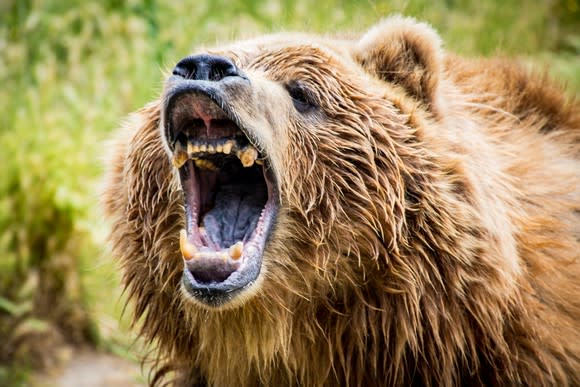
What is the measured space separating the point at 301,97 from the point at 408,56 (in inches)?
22.4

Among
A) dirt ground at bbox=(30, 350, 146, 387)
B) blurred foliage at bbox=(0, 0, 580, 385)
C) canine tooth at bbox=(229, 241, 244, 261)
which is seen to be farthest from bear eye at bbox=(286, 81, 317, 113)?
dirt ground at bbox=(30, 350, 146, 387)

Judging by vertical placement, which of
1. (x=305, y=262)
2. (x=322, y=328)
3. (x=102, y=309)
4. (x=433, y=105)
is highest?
(x=433, y=105)

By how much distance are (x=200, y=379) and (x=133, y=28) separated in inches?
187

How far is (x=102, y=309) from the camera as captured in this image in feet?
22.9

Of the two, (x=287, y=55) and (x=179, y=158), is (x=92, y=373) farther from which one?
(x=287, y=55)

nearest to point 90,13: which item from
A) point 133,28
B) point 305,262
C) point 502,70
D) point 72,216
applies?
point 133,28

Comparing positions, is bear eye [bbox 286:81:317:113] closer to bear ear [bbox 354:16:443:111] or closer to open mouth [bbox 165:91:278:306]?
open mouth [bbox 165:91:278:306]

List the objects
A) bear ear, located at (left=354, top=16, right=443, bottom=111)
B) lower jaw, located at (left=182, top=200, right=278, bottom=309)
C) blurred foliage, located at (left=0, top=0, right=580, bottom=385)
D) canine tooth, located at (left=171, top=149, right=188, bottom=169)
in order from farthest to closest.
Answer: blurred foliage, located at (left=0, top=0, right=580, bottom=385)
bear ear, located at (left=354, top=16, right=443, bottom=111)
canine tooth, located at (left=171, top=149, right=188, bottom=169)
lower jaw, located at (left=182, top=200, right=278, bottom=309)

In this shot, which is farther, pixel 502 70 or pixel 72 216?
pixel 72 216

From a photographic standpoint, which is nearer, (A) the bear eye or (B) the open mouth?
(B) the open mouth

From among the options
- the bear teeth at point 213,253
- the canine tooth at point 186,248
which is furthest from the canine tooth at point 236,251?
the canine tooth at point 186,248

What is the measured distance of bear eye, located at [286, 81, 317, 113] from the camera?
380cm

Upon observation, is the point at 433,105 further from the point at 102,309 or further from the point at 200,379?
the point at 102,309

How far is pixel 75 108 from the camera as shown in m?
7.68
